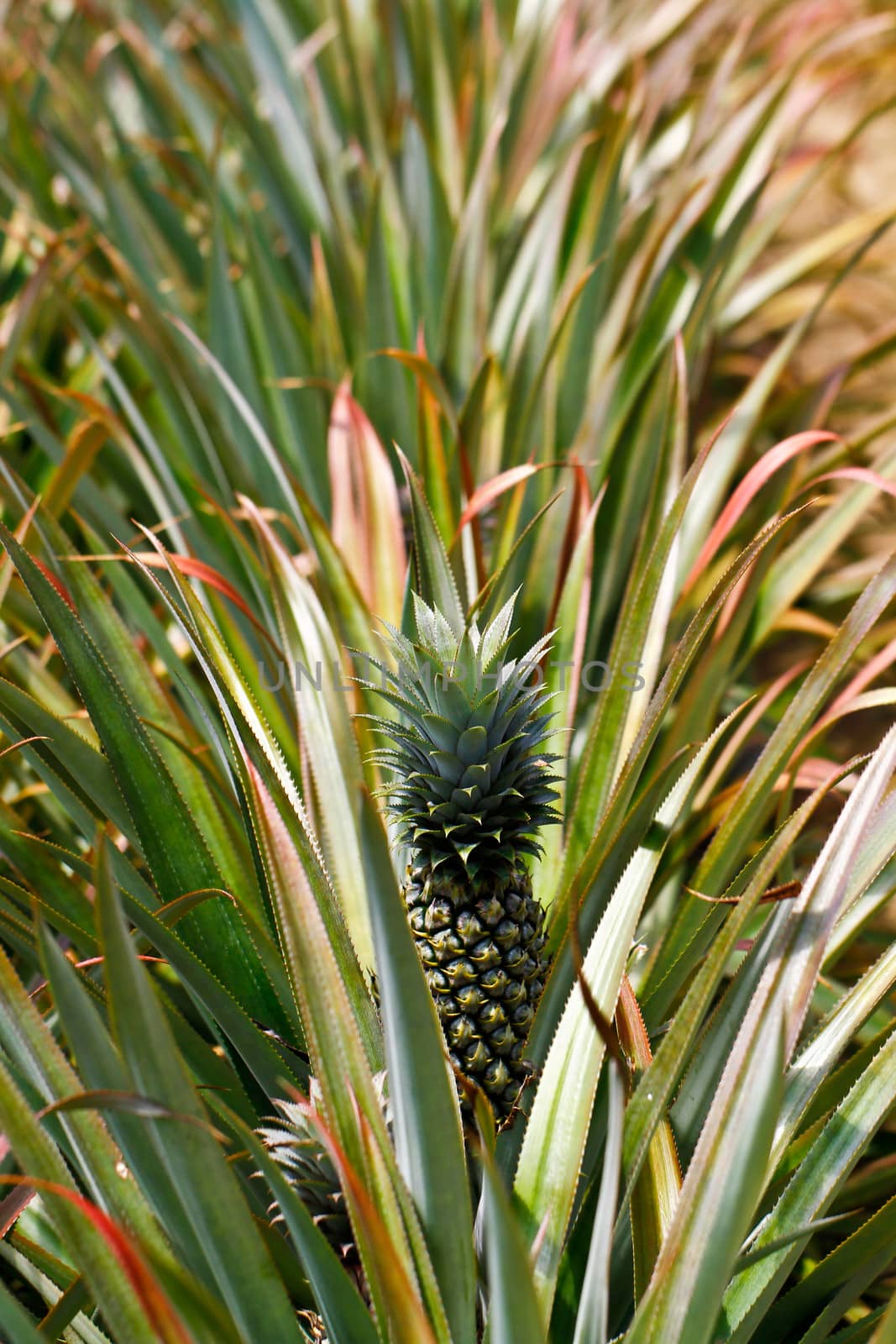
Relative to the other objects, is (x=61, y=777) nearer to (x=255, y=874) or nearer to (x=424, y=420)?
(x=255, y=874)

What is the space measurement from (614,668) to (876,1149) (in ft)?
2.04

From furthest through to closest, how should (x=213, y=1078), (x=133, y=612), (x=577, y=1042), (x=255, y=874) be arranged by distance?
(x=133, y=612)
(x=255, y=874)
(x=213, y=1078)
(x=577, y=1042)

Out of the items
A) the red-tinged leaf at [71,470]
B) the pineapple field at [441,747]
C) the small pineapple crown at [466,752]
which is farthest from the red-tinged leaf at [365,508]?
the small pineapple crown at [466,752]

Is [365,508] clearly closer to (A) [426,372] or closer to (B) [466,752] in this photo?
(A) [426,372]

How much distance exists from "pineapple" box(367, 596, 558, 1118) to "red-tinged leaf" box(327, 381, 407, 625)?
0.50 metres

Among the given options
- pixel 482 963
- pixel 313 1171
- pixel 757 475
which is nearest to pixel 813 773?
pixel 757 475

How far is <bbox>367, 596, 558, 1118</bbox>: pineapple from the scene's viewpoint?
814mm

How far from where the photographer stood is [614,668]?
102cm

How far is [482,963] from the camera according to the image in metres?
0.83

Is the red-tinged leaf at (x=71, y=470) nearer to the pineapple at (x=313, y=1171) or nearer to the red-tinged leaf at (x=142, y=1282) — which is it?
the pineapple at (x=313, y=1171)

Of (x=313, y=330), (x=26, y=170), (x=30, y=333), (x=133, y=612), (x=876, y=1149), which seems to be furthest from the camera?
(x=26, y=170)

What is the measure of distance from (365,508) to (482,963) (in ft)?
2.40

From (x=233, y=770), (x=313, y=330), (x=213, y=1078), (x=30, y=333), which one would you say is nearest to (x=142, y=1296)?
(x=213, y=1078)

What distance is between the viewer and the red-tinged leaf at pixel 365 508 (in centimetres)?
134
